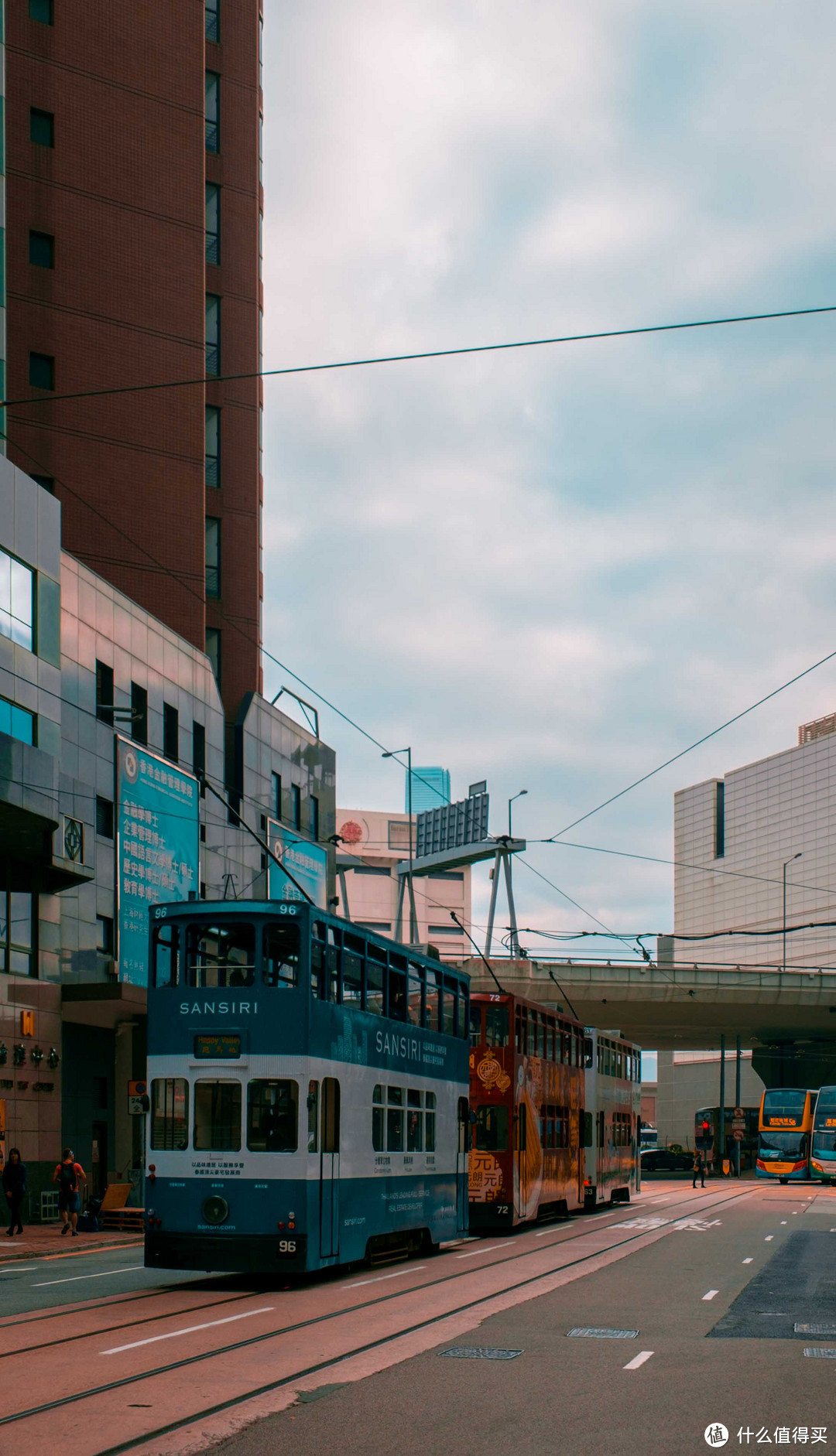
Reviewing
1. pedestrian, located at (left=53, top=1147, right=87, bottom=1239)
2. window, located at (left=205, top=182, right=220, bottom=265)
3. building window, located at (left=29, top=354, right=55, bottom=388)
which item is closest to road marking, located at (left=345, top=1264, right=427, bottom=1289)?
pedestrian, located at (left=53, top=1147, right=87, bottom=1239)

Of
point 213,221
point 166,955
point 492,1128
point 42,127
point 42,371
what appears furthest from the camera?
point 213,221

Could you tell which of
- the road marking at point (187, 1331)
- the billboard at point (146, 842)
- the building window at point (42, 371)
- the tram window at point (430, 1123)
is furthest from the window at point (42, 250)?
the road marking at point (187, 1331)

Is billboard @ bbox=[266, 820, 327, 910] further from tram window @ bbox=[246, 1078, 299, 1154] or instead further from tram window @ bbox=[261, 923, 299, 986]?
tram window @ bbox=[246, 1078, 299, 1154]

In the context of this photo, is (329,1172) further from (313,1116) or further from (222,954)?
(222,954)

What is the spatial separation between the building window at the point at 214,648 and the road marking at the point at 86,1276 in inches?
1272

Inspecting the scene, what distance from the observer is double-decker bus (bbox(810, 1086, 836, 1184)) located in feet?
197

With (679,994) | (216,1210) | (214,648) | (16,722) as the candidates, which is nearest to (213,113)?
(214,648)

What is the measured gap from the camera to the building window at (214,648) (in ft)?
175

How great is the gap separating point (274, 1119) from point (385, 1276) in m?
3.51

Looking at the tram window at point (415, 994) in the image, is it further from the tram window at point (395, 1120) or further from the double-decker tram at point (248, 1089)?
the double-decker tram at point (248, 1089)

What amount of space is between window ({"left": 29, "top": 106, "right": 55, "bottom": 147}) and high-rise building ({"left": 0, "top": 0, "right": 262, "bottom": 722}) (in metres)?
0.04

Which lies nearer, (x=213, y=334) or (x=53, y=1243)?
(x=53, y=1243)

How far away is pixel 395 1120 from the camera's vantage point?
831 inches

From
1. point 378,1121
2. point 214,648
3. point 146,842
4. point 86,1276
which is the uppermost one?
point 214,648
